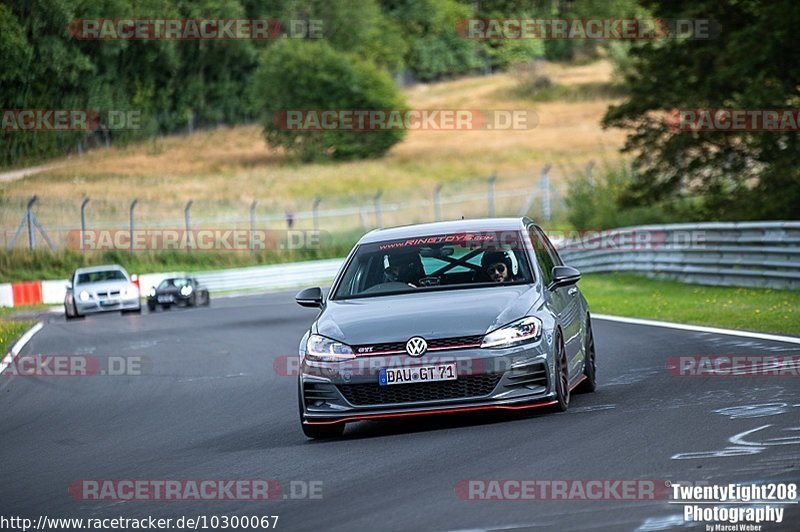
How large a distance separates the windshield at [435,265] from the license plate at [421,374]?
1160 millimetres

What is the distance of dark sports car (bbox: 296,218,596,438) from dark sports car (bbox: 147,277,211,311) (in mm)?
26048

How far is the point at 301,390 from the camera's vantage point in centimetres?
991

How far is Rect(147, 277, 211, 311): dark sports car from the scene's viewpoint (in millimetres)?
36406

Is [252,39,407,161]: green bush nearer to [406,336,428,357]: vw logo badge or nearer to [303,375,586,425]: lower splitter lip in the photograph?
[303,375,586,425]: lower splitter lip

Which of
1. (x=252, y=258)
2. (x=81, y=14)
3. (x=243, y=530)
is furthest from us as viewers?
(x=81, y=14)

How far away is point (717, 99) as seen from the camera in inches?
1251

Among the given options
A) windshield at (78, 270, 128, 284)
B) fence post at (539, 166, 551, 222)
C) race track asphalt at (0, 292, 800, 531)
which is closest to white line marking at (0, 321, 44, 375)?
race track asphalt at (0, 292, 800, 531)

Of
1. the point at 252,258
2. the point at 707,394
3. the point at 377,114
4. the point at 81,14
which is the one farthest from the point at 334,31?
the point at 707,394

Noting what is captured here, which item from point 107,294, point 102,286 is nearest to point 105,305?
point 107,294

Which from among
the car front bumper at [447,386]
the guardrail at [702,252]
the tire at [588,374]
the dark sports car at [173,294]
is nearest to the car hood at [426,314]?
the car front bumper at [447,386]

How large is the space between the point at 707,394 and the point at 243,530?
501cm

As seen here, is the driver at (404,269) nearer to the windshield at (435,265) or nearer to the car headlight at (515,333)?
the windshield at (435,265)

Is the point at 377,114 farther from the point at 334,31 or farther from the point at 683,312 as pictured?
the point at 683,312

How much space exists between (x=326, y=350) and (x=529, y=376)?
1.41 m
